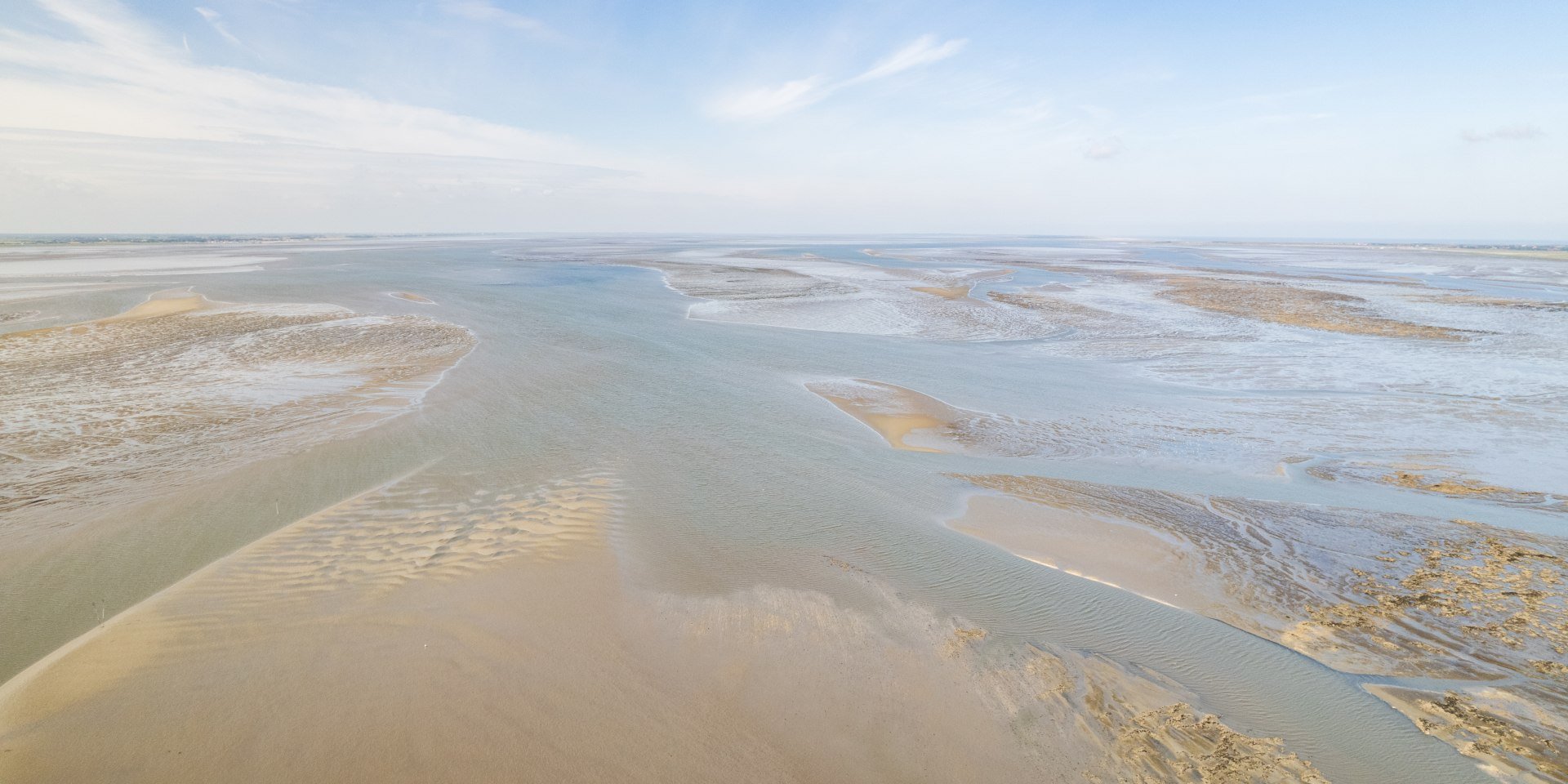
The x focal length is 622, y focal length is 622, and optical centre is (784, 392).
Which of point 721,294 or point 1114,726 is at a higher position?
point 721,294

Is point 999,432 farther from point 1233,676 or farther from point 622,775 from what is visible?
point 622,775

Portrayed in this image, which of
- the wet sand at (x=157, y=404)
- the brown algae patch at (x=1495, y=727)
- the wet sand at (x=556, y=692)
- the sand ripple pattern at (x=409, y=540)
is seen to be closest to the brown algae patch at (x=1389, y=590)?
the brown algae patch at (x=1495, y=727)

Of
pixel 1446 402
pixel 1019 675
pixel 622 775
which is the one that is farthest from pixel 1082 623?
pixel 1446 402

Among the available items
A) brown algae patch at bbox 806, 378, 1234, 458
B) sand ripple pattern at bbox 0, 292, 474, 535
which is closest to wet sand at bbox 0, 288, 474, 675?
sand ripple pattern at bbox 0, 292, 474, 535

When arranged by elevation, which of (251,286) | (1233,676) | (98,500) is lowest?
(1233,676)

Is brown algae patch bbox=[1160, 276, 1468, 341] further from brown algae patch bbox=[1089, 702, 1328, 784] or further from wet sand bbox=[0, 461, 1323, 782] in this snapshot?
wet sand bbox=[0, 461, 1323, 782]

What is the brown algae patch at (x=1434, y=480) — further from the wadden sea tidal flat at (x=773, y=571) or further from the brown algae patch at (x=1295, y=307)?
the brown algae patch at (x=1295, y=307)
